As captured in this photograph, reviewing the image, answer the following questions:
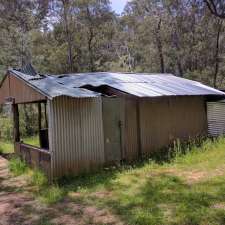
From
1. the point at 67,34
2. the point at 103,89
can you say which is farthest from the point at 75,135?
the point at 67,34

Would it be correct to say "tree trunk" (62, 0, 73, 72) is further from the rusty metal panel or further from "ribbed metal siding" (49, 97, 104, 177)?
"ribbed metal siding" (49, 97, 104, 177)

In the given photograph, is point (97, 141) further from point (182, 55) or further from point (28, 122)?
point (182, 55)

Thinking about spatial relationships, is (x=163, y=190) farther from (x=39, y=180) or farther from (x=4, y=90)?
(x=4, y=90)

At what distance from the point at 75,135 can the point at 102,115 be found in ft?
3.38

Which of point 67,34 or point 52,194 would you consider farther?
point 67,34

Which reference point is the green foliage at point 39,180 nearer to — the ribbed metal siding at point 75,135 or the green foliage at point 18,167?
the ribbed metal siding at point 75,135

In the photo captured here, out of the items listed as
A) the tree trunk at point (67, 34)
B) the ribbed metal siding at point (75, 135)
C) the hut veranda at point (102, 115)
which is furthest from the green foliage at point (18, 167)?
the tree trunk at point (67, 34)

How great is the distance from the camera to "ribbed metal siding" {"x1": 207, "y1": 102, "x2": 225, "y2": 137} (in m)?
12.7

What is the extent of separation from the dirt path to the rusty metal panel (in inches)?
165

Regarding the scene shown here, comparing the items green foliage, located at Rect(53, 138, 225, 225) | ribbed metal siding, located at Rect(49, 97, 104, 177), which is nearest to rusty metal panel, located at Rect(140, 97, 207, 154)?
green foliage, located at Rect(53, 138, 225, 225)

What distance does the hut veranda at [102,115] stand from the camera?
8008mm

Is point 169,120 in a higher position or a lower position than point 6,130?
higher

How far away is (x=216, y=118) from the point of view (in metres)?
12.9

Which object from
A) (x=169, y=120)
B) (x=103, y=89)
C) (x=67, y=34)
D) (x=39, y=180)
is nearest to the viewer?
(x=39, y=180)
